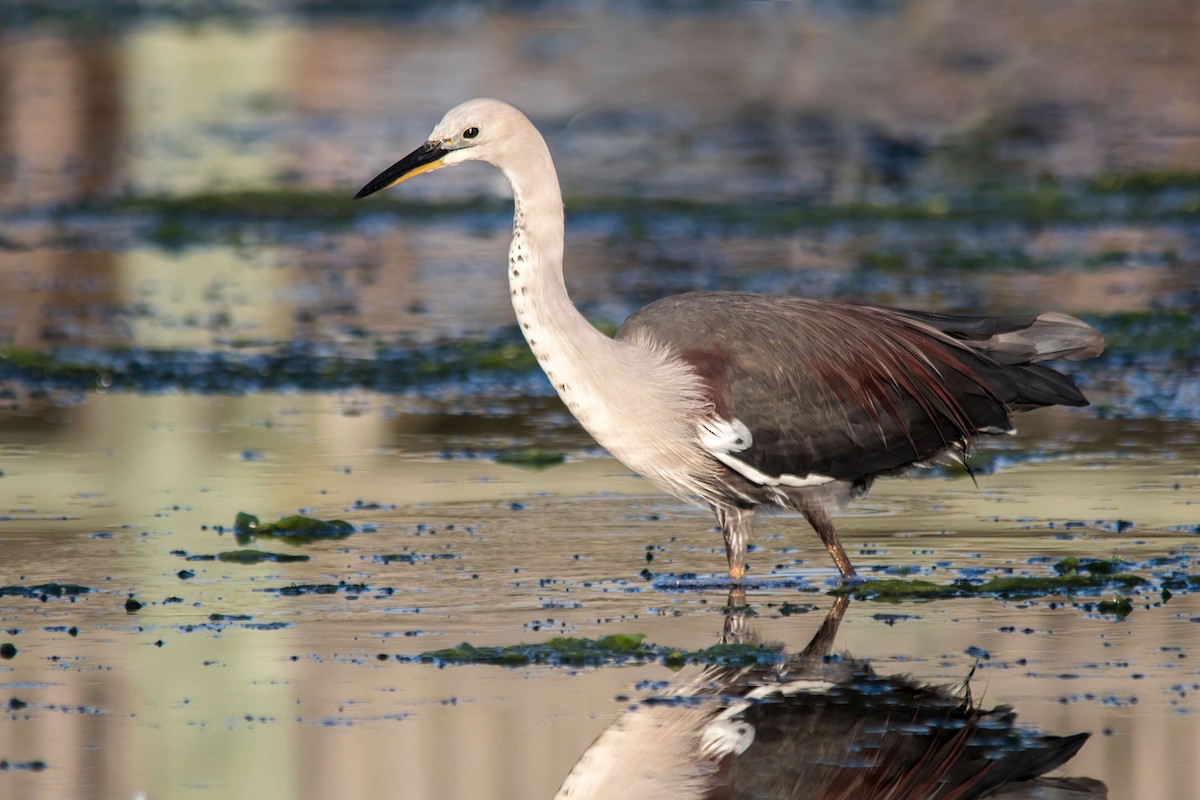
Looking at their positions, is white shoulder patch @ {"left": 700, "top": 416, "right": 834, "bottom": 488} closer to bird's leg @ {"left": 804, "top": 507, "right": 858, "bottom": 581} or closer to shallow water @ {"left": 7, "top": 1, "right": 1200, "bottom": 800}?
bird's leg @ {"left": 804, "top": 507, "right": 858, "bottom": 581}

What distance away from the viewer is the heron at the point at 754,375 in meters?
7.50

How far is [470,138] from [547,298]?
0.70 metres

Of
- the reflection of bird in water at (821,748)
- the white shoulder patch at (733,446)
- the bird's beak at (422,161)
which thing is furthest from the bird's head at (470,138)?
the reflection of bird in water at (821,748)

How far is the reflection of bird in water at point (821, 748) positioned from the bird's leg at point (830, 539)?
49.1 inches

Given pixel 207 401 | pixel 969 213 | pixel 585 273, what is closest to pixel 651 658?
pixel 207 401

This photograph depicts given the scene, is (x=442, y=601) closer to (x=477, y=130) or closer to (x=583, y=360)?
(x=583, y=360)

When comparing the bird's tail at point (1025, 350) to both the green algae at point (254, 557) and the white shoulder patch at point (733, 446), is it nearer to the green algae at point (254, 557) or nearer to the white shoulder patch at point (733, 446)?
the white shoulder patch at point (733, 446)

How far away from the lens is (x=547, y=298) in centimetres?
747

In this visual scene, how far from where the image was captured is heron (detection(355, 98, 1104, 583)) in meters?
7.50

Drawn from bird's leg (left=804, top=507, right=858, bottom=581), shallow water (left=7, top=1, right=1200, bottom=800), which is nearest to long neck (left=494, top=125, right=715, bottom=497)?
bird's leg (left=804, top=507, right=858, bottom=581)

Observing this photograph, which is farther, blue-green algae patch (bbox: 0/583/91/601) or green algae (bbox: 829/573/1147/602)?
blue-green algae patch (bbox: 0/583/91/601)

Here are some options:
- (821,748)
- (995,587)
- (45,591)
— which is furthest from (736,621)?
(45,591)

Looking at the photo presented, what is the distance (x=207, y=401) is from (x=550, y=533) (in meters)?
3.56

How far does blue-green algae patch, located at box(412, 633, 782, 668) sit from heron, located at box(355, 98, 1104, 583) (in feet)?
3.37
